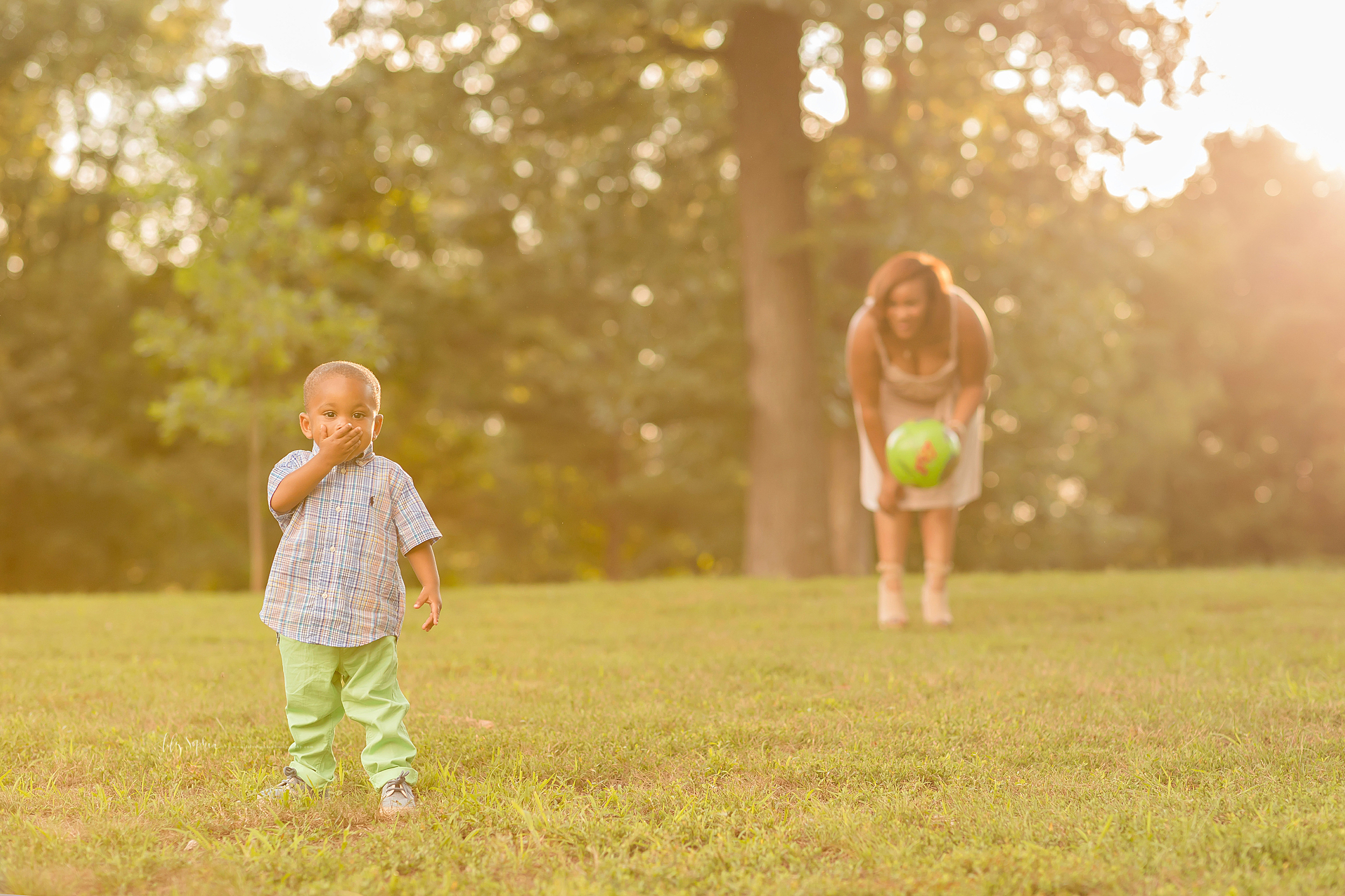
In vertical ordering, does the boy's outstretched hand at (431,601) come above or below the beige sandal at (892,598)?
above

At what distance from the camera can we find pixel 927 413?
28.4 feet

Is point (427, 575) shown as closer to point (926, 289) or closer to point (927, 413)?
point (926, 289)

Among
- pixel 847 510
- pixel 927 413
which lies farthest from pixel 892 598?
pixel 847 510

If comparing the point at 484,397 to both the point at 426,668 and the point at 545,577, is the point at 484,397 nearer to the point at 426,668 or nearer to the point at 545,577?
the point at 545,577

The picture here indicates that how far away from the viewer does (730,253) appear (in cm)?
1934

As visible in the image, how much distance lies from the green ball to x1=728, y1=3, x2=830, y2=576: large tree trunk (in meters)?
7.25

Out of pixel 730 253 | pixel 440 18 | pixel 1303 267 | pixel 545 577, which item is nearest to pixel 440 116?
pixel 440 18

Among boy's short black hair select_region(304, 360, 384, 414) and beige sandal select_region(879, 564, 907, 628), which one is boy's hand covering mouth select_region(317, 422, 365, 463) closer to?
boy's short black hair select_region(304, 360, 384, 414)

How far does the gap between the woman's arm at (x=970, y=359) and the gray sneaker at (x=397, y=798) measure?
5331 millimetres

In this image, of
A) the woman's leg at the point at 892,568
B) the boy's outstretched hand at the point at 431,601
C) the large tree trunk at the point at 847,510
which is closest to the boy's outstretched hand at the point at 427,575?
the boy's outstretched hand at the point at 431,601

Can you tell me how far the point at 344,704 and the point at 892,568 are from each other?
16.9 ft

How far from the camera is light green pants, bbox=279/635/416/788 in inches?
164

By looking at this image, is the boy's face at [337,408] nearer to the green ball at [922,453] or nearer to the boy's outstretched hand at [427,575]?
the boy's outstretched hand at [427,575]

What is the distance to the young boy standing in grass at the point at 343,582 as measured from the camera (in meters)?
4.12
